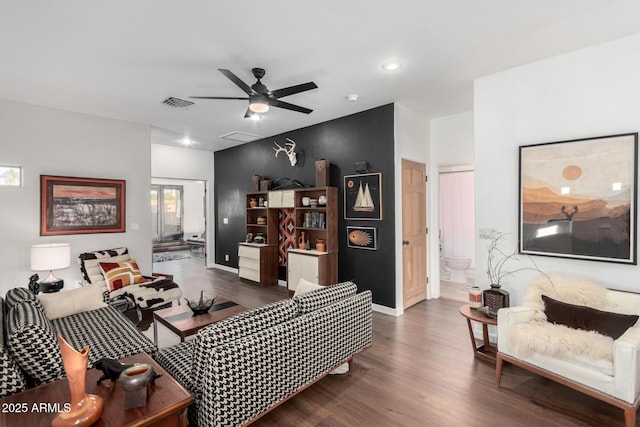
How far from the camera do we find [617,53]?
2.67m

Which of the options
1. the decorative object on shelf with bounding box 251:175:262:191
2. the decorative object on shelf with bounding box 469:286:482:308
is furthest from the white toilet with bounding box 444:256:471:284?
the decorative object on shelf with bounding box 251:175:262:191

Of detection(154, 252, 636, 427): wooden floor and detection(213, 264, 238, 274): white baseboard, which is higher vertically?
detection(213, 264, 238, 274): white baseboard

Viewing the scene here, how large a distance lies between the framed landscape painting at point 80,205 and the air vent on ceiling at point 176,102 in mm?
1713

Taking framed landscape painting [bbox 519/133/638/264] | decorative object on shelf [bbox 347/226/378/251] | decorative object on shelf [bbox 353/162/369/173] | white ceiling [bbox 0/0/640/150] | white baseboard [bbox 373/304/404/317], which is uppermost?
white ceiling [bbox 0/0/640/150]

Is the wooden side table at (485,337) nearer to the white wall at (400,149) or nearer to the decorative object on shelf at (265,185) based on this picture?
the white wall at (400,149)

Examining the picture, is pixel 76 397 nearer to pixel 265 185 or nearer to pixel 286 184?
pixel 286 184

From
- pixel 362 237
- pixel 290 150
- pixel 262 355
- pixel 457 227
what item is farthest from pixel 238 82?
pixel 457 227

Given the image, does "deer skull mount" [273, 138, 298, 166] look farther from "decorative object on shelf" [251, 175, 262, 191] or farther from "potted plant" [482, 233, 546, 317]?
"potted plant" [482, 233, 546, 317]

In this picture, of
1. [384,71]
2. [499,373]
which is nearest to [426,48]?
[384,71]

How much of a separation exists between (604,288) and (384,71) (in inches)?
109

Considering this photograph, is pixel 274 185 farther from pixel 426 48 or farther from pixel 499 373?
pixel 499 373

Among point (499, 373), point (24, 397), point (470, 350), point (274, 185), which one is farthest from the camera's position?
point (274, 185)

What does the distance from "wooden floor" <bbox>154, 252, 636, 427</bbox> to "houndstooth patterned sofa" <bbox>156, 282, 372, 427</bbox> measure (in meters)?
0.24

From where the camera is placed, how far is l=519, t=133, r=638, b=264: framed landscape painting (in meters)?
2.61
